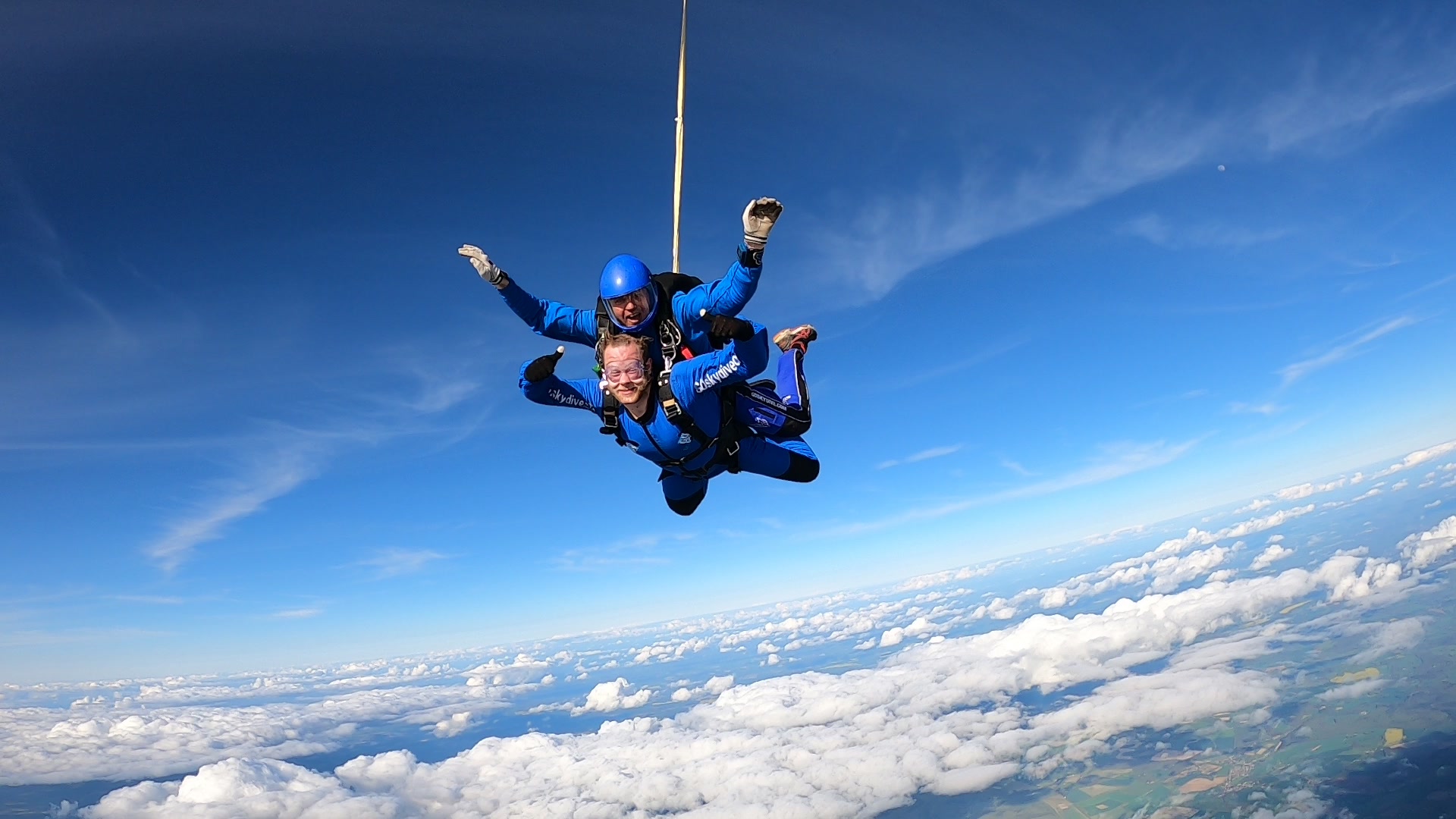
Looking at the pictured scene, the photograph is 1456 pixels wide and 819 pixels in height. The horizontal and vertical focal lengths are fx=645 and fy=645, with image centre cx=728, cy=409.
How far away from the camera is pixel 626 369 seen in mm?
4199

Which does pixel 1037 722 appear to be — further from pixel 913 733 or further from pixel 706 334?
pixel 706 334

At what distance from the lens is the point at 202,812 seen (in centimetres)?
17912

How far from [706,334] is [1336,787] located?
160m

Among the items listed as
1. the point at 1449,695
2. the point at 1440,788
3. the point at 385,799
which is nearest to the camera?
the point at 1440,788

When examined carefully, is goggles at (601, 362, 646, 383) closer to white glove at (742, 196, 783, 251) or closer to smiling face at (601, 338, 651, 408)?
smiling face at (601, 338, 651, 408)

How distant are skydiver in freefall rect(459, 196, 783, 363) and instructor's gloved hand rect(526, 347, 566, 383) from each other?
36 cm

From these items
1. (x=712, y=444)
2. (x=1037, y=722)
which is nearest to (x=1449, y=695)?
(x=1037, y=722)

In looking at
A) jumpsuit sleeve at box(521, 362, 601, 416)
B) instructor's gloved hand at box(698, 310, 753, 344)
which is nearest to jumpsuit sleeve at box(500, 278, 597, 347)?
jumpsuit sleeve at box(521, 362, 601, 416)

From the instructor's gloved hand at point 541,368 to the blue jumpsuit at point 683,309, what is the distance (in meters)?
0.40

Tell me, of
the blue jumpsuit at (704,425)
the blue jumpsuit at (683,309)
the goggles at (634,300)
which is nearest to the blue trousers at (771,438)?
the blue jumpsuit at (704,425)

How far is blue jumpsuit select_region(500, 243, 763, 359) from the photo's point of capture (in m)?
3.72

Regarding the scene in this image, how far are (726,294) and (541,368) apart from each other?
4.41ft

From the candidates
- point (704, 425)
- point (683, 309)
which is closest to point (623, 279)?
point (683, 309)

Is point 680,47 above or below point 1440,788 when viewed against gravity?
above
